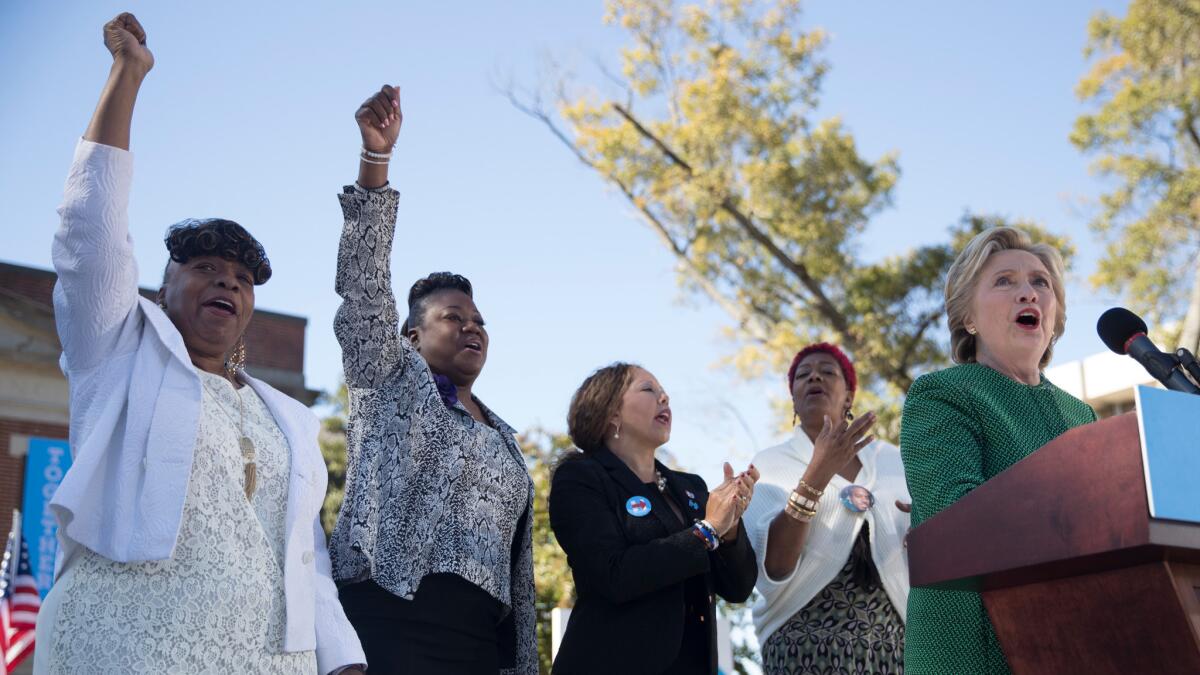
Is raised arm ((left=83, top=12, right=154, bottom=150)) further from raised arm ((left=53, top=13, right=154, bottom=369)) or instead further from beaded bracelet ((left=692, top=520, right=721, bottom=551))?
beaded bracelet ((left=692, top=520, right=721, bottom=551))

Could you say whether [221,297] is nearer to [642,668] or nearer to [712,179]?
[642,668]

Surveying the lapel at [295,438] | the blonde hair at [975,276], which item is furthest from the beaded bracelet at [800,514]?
the lapel at [295,438]

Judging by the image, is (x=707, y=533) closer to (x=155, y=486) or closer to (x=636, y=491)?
(x=636, y=491)

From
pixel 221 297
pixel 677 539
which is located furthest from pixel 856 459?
pixel 221 297

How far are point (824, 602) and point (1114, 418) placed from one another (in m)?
2.51

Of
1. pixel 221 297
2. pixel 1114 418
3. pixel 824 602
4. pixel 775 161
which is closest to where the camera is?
pixel 1114 418

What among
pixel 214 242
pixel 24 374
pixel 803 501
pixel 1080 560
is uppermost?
pixel 24 374

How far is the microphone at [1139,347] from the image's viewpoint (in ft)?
8.37

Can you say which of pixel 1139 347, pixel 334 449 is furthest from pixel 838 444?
pixel 334 449

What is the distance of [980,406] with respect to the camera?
A: 3.02 meters

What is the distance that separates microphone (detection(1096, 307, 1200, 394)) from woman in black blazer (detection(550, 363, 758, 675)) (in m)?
1.52

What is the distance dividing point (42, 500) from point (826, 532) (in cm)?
1503

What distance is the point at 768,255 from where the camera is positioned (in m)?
16.4

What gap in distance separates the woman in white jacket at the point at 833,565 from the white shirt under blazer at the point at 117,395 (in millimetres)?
2029
